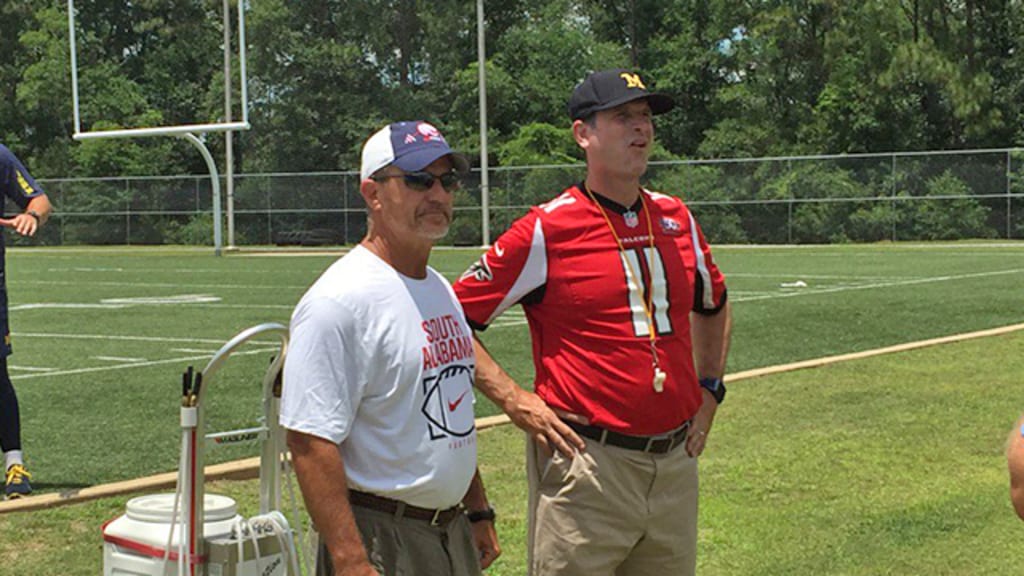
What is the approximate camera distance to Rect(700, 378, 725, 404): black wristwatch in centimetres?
495

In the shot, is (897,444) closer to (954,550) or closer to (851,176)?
(954,550)

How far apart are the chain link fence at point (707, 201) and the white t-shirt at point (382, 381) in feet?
136

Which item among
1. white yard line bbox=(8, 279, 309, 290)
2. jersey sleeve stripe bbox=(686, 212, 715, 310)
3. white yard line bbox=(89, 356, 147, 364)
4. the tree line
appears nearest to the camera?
jersey sleeve stripe bbox=(686, 212, 715, 310)

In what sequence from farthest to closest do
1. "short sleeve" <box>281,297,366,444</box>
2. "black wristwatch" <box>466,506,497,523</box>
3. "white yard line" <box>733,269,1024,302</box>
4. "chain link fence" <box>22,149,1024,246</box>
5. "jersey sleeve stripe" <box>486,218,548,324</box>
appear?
1. "chain link fence" <box>22,149,1024,246</box>
2. "white yard line" <box>733,269,1024,302</box>
3. "jersey sleeve stripe" <box>486,218,548,324</box>
4. "black wristwatch" <box>466,506,497,523</box>
5. "short sleeve" <box>281,297,366,444</box>

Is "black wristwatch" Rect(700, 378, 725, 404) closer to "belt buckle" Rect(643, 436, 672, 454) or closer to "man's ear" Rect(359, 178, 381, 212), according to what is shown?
"belt buckle" Rect(643, 436, 672, 454)

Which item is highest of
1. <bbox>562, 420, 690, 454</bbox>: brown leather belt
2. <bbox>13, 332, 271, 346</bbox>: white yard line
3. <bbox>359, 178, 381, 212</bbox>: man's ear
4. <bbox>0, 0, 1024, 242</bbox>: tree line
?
<bbox>0, 0, 1024, 242</bbox>: tree line

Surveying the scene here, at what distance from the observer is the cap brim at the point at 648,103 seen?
14.8ft

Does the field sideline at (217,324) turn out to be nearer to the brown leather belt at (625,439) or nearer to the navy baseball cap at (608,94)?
the brown leather belt at (625,439)

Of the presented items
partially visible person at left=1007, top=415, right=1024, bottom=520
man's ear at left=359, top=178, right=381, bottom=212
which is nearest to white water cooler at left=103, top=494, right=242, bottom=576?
man's ear at left=359, top=178, right=381, bottom=212

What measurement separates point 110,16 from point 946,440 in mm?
23530

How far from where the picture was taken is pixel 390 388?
3688 mm

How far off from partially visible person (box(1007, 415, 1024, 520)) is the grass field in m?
4.09

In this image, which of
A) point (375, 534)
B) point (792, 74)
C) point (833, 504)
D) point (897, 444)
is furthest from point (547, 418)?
point (792, 74)

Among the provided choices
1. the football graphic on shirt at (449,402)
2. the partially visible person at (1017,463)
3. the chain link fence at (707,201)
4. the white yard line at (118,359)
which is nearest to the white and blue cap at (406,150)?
the football graphic on shirt at (449,402)
